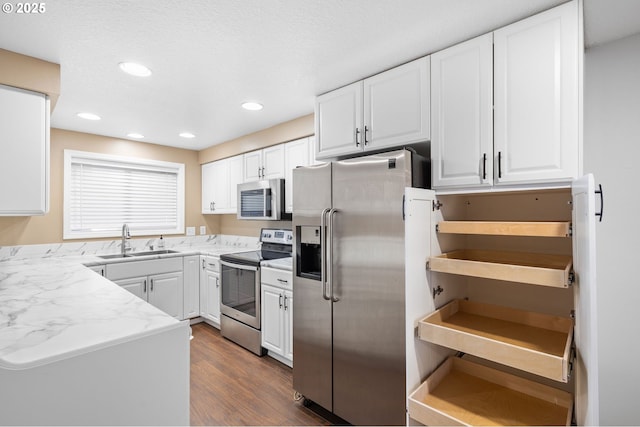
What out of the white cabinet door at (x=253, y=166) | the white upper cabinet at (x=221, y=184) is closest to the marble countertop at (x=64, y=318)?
the white cabinet door at (x=253, y=166)

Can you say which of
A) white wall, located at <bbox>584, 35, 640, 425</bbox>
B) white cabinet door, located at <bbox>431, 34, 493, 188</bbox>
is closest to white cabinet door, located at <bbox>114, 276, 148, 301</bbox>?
white cabinet door, located at <bbox>431, 34, 493, 188</bbox>

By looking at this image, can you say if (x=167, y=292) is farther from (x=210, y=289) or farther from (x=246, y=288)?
(x=246, y=288)

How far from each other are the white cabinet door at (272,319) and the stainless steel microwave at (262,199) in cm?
80

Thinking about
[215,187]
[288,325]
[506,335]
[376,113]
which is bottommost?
[288,325]

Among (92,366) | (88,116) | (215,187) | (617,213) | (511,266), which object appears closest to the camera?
(92,366)

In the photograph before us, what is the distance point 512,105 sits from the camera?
157 cm

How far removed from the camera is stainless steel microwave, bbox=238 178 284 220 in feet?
10.7

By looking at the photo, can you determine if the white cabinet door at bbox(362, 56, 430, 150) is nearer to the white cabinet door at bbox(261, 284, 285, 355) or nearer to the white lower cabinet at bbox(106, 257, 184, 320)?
the white cabinet door at bbox(261, 284, 285, 355)

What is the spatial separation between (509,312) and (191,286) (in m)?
3.42

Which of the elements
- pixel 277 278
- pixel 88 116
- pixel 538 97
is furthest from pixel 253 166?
pixel 538 97

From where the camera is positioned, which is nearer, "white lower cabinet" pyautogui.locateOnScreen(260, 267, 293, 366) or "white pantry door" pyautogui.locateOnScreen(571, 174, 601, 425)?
"white pantry door" pyautogui.locateOnScreen(571, 174, 601, 425)

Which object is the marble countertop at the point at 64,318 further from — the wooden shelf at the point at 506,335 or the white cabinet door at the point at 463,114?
the white cabinet door at the point at 463,114

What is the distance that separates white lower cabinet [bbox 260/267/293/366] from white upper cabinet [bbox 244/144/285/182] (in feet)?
3.68

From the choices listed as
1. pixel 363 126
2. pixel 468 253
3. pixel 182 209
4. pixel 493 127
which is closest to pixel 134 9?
pixel 363 126
